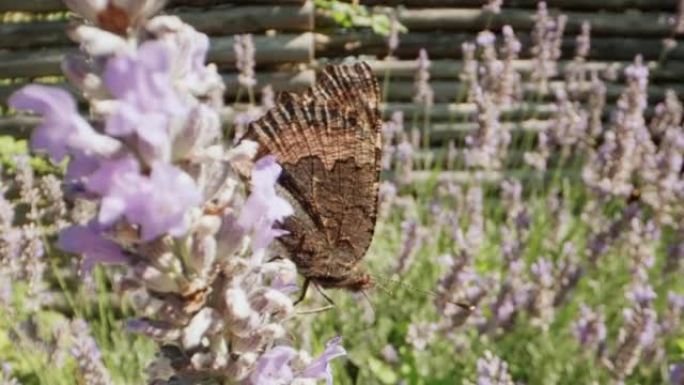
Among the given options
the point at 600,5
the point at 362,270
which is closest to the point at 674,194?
the point at 600,5

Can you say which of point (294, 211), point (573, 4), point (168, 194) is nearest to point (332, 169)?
point (294, 211)

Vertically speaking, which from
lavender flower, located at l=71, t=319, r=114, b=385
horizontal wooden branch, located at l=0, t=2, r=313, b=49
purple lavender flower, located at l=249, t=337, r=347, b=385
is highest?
purple lavender flower, located at l=249, t=337, r=347, b=385

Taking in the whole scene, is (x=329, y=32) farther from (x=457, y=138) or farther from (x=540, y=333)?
(x=540, y=333)

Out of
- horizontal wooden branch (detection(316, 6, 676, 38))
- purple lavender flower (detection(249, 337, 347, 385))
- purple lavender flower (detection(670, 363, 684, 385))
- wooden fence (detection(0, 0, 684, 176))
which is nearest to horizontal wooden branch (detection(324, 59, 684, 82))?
wooden fence (detection(0, 0, 684, 176))

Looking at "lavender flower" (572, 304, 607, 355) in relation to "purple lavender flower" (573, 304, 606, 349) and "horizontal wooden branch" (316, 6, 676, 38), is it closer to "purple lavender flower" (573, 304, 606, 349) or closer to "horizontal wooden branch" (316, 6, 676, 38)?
"purple lavender flower" (573, 304, 606, 349)

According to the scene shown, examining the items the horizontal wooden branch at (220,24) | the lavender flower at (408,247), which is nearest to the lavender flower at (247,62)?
the horizontal wooden branch at (220,24)

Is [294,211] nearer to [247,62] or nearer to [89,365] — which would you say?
[89,365]

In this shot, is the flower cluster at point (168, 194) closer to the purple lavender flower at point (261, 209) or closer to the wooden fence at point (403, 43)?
the purple lavender flower at point (261, 209)
